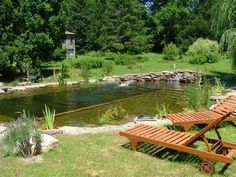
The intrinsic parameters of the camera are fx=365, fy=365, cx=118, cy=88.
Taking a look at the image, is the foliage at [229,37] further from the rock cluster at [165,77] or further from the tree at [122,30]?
the tree at [122,30]

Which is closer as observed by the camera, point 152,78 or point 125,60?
point 152,78

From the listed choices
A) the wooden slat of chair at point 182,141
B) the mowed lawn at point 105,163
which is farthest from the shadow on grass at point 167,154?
the wooden slat of chair at point 182,141

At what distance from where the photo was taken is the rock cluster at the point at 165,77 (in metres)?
24.6

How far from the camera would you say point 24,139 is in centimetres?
721

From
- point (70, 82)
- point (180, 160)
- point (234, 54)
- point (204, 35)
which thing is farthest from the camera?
point (204, 35)

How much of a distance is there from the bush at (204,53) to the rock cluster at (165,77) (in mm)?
5251

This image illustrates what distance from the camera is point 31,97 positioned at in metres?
18.5

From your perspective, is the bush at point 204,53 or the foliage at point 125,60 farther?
the foliage at point 125,60

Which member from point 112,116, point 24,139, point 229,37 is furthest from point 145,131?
point 229,37

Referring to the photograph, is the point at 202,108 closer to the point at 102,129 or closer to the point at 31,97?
the point at 102,129

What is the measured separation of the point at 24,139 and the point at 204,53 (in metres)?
27.2

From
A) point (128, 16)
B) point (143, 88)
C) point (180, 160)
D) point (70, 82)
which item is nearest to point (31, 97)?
point (70, 82)

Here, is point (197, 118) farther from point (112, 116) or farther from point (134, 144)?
point (112, 116)

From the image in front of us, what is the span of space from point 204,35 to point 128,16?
31.3ft
